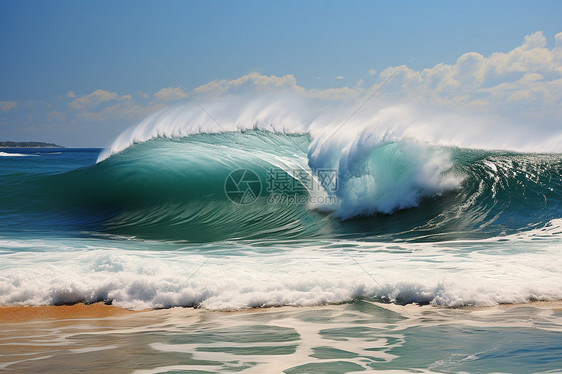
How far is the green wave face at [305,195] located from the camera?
27.8ft

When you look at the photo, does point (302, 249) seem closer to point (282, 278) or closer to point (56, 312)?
point (282, 278)

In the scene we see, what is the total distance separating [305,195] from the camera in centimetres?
1032

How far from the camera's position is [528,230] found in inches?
294

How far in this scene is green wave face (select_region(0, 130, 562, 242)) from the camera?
848 cm

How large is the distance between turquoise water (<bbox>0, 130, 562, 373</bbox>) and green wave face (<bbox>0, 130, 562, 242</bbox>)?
4cm

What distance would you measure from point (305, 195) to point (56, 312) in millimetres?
6389

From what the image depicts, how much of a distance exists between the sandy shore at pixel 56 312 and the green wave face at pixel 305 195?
3456 mm

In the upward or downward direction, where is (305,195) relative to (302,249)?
upward

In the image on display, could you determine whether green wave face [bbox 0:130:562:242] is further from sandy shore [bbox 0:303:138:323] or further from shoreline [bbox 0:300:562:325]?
sandy shore [bbox 0:303:138:323]

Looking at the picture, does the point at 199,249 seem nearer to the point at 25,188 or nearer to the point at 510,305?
the point at 510,305

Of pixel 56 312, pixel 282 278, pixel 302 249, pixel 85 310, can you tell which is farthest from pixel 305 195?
pixel 56 312

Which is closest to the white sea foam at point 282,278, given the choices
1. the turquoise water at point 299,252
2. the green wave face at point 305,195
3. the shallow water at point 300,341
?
the turquoise water at point 299,252

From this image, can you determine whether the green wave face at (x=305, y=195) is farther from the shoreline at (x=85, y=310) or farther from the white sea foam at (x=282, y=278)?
the shoreline at (x=85, y=310)

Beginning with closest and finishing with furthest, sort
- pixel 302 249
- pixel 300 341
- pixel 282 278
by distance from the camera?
pixel 300 341
pixel 282 278
pixel 302 249
